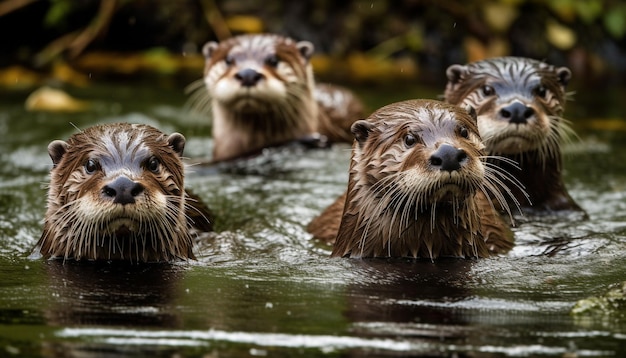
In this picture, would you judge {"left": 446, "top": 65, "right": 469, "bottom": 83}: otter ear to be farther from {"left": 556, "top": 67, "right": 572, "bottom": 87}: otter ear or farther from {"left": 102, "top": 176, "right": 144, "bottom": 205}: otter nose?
{"left": 102, "top": 176, "right": 144, "bottom": 205}: otter nose

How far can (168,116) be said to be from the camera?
28.9 ft

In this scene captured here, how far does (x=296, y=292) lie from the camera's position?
13.5 ft

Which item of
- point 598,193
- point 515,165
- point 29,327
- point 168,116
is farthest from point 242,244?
point 168,116

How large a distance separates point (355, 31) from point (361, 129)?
7639 mm

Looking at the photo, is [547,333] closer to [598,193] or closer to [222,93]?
[598,193]

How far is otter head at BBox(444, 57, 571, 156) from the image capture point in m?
5.25

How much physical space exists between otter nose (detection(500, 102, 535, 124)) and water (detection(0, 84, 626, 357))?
0.51 meters

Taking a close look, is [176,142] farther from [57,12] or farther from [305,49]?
[57,12]

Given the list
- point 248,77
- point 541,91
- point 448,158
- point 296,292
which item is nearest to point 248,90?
point 248,77

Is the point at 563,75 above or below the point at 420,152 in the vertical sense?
above

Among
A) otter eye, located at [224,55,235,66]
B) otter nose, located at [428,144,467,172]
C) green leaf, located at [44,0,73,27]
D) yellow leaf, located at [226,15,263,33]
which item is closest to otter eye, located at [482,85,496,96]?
otter nose, located at [428,144,467,172]

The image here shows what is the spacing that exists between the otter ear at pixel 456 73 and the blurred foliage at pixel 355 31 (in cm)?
567

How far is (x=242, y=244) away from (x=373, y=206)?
93 centimetres

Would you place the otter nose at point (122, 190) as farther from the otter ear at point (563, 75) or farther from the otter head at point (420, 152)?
the otter ear at point (563, 75)
